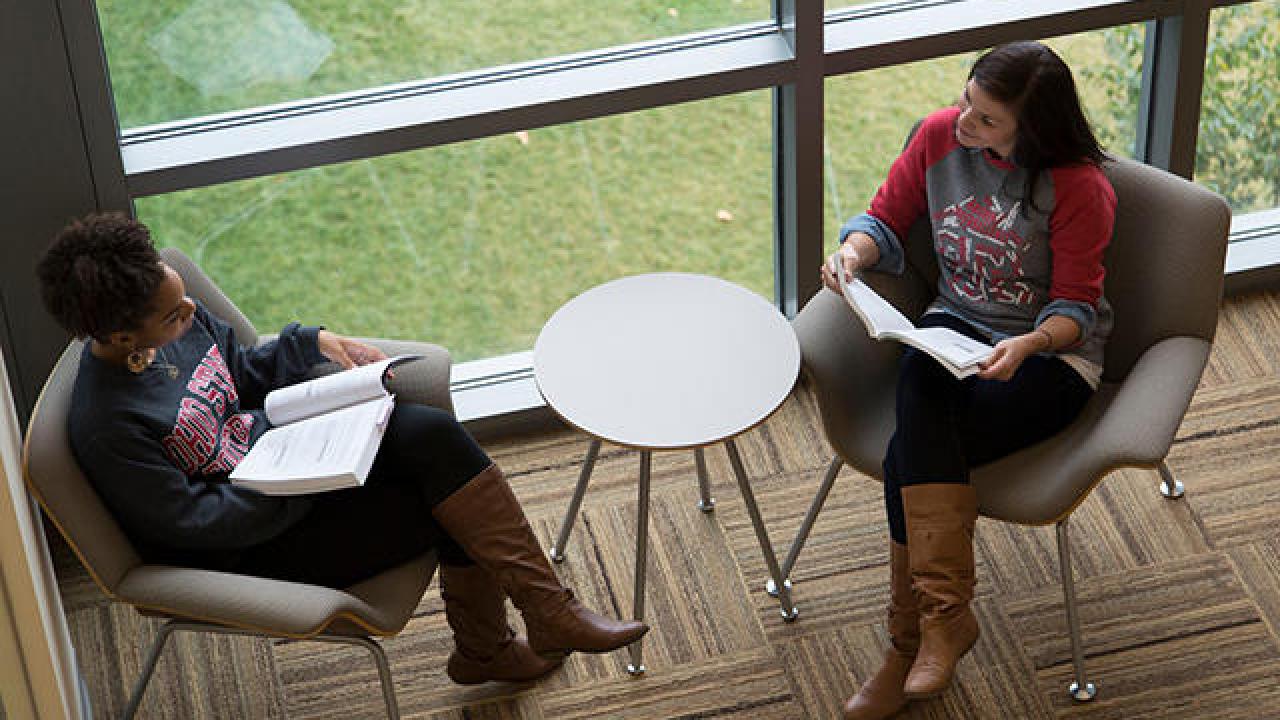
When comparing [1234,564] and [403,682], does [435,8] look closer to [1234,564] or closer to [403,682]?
[403,682]

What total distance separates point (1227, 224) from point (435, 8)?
5.23ft

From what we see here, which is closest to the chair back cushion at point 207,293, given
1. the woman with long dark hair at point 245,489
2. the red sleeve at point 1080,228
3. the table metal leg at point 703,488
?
the woman with long dark hair at point 245,489

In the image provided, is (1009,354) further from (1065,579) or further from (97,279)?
(97,279)

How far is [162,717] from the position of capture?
2.86 m

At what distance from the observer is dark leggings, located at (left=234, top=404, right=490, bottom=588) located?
256 centimetres

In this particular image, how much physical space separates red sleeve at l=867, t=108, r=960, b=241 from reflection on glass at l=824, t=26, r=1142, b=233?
0.54 meters

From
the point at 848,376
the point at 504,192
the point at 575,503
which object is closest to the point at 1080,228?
the point at 848,376

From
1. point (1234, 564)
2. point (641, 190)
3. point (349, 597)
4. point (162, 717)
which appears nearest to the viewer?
point (349, 597)

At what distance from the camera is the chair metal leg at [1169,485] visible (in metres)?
3.21

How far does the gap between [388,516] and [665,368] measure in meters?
0.56

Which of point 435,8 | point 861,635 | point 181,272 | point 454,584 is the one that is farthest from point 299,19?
point 861,635

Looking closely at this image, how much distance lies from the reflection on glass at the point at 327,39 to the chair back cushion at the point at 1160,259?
3.12ft

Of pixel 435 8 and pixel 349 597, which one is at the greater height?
pixel 435 8

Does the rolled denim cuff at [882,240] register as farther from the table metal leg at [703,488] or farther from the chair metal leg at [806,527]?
the table metal leg at [703,488]
